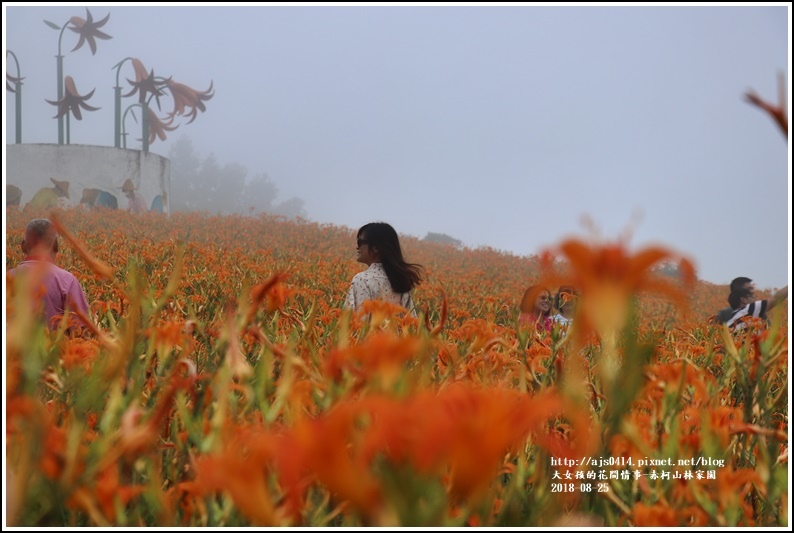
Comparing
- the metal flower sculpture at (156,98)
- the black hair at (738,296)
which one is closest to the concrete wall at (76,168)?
the metal flower sculpture at (156,98)

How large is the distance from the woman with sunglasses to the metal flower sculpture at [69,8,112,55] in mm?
23676

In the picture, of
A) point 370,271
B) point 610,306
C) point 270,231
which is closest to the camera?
point 610,306

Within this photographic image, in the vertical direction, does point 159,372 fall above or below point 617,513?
above

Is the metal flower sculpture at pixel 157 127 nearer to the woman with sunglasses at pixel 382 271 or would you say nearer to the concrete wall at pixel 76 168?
the concrete wall at pixel 76 168

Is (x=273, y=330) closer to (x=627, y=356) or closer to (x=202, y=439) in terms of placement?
(x=202, y=439)

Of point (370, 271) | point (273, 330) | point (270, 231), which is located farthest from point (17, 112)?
point (273, 330)

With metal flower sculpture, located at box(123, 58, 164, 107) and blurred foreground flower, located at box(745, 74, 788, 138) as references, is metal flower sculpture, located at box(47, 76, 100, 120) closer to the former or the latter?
metal flower sculpture, located at box(123, 58, 164, 107)

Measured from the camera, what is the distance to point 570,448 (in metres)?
0.98

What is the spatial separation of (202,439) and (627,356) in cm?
60

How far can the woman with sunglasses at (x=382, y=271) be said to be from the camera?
358cm

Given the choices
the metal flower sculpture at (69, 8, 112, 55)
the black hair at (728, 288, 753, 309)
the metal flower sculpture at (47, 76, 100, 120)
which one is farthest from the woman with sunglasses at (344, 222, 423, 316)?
the metal flower sculpture at (69, 8, 112, 55)

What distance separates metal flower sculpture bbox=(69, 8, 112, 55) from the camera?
73.5ft

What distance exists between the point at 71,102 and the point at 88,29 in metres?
4.92

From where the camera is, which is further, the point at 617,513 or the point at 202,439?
the point at 617,513
